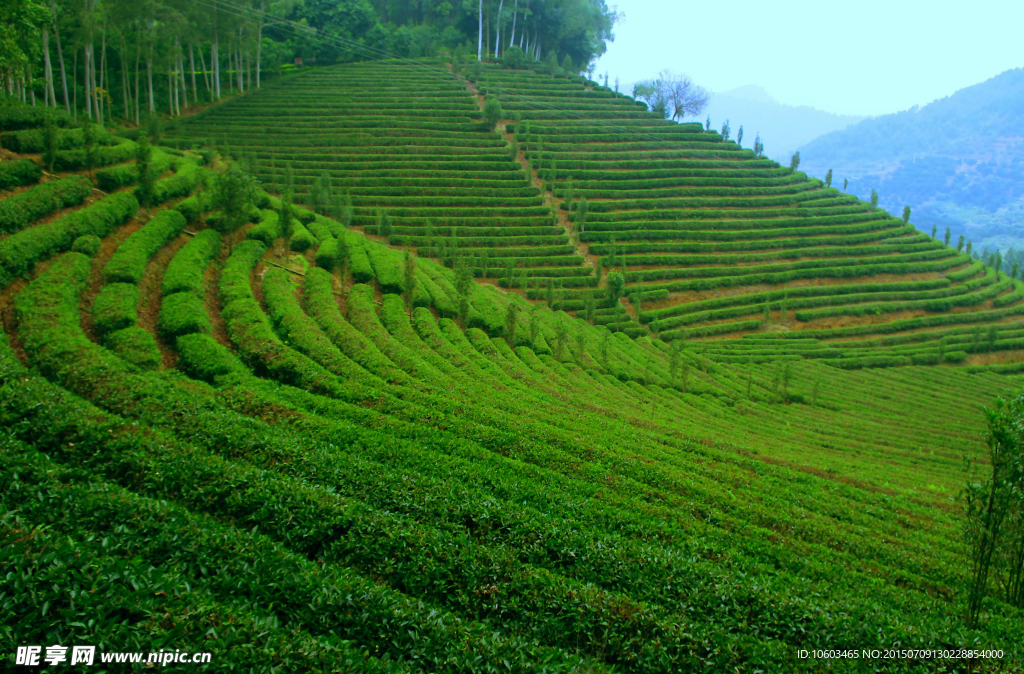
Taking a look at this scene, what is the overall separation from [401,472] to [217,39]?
74181 mm

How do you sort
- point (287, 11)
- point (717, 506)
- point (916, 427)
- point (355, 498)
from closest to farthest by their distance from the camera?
point (355, 498)
point (717, 506)
point (916, 427)
point (287, 11)

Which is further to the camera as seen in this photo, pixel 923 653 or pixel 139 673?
pixel 923 653

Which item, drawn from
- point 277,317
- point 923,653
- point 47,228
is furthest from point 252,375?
point 923,653

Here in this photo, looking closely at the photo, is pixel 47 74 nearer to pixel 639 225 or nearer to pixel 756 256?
pixel 639 225

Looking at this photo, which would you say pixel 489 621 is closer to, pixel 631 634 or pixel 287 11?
pixel 631 634

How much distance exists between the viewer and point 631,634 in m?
7.19

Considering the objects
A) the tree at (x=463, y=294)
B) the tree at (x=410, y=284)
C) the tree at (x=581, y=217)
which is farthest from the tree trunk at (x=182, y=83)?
the tree at (x=410, y=284)

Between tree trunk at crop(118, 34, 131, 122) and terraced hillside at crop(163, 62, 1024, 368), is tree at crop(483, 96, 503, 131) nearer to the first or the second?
terraced hillside at crop(163, 62, 1024, 368)

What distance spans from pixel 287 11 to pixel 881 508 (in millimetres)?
100033

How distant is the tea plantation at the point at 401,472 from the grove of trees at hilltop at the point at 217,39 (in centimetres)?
1713

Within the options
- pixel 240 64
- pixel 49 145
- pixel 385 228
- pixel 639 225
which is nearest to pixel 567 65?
pixel 639 225

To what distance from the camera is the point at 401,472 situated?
1039cm

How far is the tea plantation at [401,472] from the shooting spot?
656 cm

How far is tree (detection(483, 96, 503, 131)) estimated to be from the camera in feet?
227
